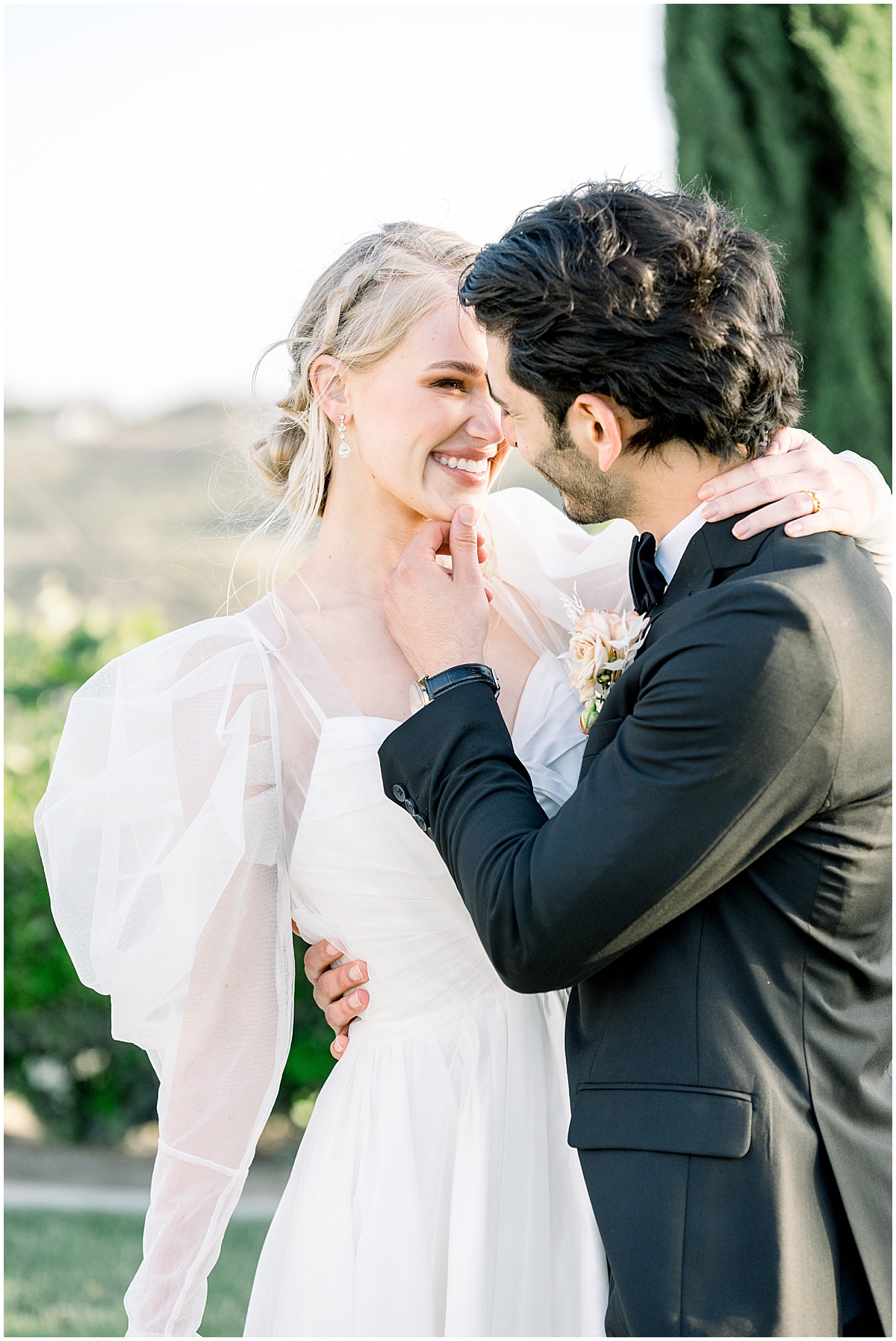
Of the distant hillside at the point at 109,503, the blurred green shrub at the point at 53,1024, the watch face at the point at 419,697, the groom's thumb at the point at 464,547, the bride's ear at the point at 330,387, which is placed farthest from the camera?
the distant hillside at the point at 109,503

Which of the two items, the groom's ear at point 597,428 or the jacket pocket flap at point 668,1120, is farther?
the groom's ear at point 597,428

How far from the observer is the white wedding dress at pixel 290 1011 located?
213 cm

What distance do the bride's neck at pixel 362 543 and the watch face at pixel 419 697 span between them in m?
0.32

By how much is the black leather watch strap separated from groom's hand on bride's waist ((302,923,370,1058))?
25.5 inches

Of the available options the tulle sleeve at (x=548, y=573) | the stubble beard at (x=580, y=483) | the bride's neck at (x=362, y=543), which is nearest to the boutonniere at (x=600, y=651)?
the stubble beard at (x=580, y=483)

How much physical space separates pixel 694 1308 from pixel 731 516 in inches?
43.6

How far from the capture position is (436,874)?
2225 millimetres

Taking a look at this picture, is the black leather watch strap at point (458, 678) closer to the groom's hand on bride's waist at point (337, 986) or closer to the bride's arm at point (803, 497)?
the bride's arm at point (803, 497)

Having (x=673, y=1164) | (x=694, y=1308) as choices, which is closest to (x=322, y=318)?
(x=673, y=1164)

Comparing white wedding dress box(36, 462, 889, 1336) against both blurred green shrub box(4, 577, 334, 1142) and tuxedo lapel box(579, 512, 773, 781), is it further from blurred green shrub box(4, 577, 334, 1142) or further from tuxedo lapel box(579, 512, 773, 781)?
blurred green shrub box(4, 577, 334, 1142)

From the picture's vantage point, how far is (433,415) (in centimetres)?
244

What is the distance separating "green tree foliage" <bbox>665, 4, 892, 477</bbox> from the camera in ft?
21.4

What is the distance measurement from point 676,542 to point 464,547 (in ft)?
1.79

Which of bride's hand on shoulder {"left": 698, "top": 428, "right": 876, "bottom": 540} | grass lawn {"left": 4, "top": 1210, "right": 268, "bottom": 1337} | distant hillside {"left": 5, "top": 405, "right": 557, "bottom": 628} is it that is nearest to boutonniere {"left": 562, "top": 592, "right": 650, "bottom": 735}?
bride's hand on shoulder {"left": 698, "top": 428, "right": 876, "bottom": 540}
